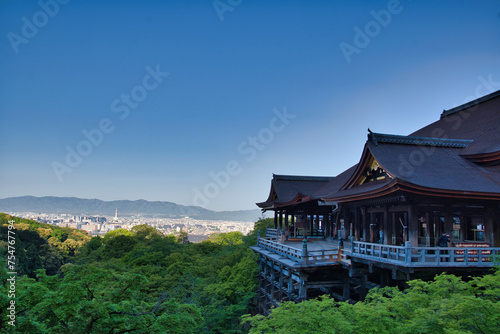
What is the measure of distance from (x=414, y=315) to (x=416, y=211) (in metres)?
5.17

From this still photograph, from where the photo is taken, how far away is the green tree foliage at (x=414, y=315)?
18.4ft

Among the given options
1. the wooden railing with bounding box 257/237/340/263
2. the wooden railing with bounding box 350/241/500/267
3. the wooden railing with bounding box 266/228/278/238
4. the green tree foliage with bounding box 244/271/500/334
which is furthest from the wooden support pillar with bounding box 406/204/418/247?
the wooden railing with bounding box 266/228/278/238

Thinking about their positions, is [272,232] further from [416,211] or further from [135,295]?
[416,211]

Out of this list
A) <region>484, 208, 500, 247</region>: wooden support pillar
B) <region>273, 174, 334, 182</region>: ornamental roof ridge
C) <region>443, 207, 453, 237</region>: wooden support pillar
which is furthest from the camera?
<region>273, 174, 334, 182</region>: ornamental roof ridge

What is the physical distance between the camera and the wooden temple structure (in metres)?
10.8

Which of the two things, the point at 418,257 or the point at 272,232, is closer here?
the point at 418,257

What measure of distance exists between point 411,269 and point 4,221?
243 feet

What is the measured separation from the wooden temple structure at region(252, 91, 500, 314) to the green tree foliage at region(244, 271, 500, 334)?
9.27 ft

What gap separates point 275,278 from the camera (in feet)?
65.2

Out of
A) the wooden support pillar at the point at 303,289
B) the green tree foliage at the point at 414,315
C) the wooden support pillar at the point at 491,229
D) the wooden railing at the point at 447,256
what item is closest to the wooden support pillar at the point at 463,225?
the wooden support pillar at the point at 491,229

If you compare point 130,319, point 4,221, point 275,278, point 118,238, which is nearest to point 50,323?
point 130,319

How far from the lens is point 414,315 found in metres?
7.06

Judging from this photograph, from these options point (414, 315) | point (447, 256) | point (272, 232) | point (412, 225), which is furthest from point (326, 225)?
point (414, 315)

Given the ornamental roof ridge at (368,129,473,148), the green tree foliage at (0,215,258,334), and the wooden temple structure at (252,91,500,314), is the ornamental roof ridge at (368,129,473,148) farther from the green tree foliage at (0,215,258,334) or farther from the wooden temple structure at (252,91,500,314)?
the green tree foliage at (0,215,258,334)
